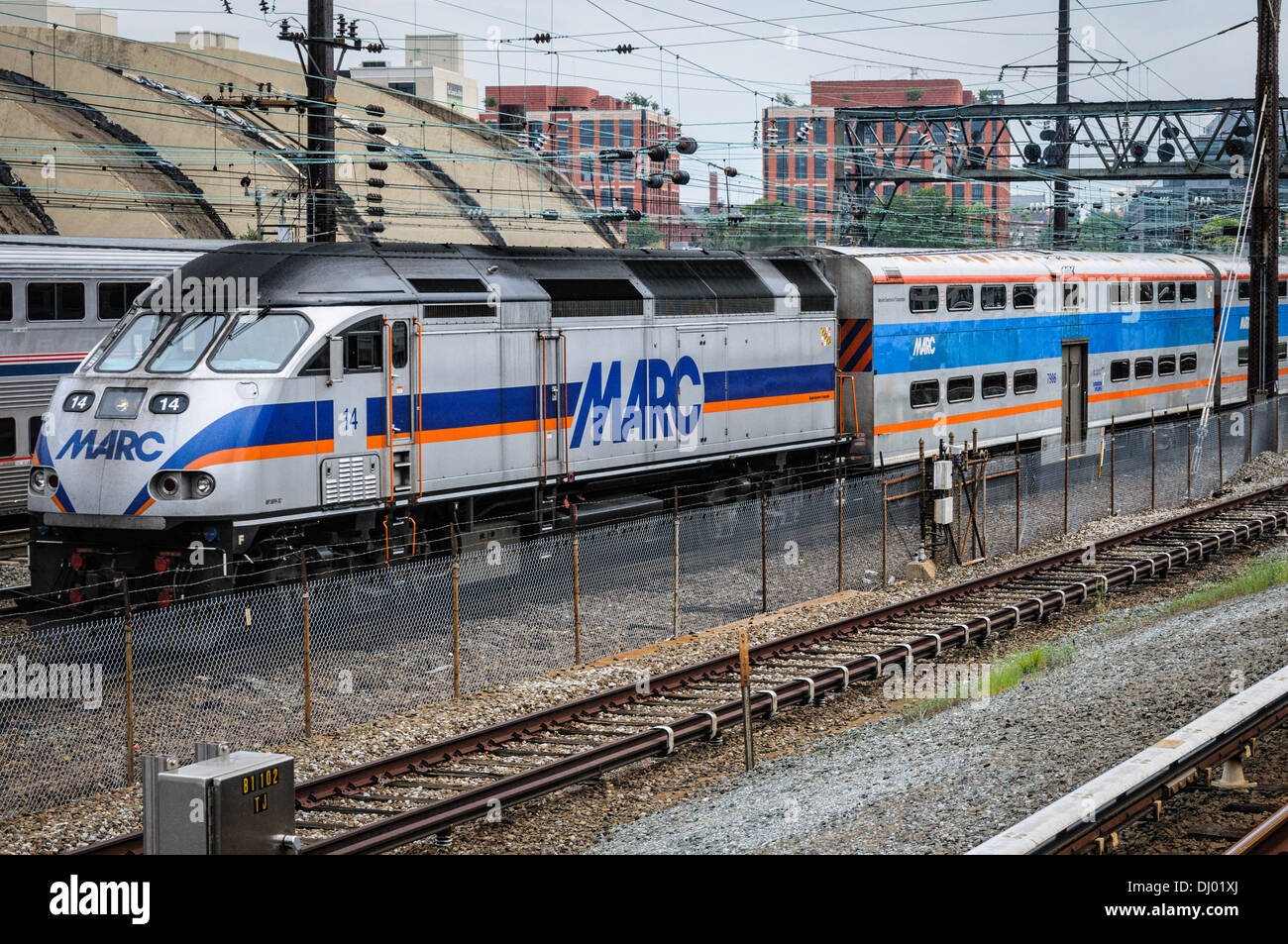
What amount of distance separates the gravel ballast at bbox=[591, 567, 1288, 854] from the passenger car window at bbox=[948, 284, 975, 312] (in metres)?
12.3

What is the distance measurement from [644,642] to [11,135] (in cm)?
4470

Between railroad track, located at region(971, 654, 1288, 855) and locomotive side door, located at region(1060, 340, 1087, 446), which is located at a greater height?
locomotive side door, located at region(1060, 340, 1087, 446)

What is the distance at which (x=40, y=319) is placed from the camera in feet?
78.4

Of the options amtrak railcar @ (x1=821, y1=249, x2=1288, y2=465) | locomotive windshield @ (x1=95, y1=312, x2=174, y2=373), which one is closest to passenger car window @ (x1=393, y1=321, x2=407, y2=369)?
locomotive windshield @ (x1=95, y1=312, x2=174, y2=373)

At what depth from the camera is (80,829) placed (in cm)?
1171

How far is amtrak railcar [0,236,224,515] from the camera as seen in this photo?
927 inches

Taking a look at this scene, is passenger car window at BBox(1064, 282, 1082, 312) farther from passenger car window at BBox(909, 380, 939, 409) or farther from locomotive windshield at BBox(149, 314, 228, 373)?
locomotive windshield at BBox(149, 314, 228, 373)

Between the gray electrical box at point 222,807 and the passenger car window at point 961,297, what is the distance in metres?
21.6

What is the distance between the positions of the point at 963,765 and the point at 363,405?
8456 mm

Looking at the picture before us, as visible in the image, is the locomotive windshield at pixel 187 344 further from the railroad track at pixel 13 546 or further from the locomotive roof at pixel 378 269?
the railroad track at pixel 13 546

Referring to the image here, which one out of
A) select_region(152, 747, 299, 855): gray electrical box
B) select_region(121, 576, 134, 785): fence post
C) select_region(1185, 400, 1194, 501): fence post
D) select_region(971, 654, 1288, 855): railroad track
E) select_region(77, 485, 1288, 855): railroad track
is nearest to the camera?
select_region(152, 747, 299, 855): gray electrical box

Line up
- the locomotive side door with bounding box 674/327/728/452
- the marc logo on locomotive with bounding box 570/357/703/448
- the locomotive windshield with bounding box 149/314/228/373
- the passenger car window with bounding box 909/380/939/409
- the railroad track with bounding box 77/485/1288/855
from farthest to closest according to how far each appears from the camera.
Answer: the passenger car window with bounding box 909/380/939/409 → the locomotive side door with bounding box 674/327/728/452 → the marc logo on locomotive with bounding box 570/357/703/448 → the locomotive windshield with bounding box 149/314/228/373 → the railroad track with bounding box 77/485/1288/855

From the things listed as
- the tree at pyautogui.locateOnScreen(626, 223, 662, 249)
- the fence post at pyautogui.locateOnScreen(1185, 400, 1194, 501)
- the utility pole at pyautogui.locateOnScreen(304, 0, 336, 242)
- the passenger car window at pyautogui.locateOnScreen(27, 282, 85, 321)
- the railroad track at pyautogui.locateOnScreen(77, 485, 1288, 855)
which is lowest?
the railroad track at pyautogui.locateOnScreen(77, 485, 1288, 855)
